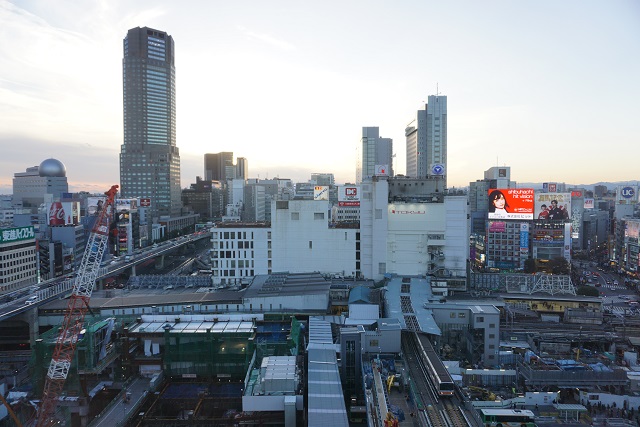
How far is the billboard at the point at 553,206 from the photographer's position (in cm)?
6028

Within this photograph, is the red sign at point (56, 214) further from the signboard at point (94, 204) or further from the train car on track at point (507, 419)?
the train car on track at point (507, 419)

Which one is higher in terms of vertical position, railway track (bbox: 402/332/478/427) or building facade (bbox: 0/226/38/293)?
building facade (bbox: 0/226/38/293)

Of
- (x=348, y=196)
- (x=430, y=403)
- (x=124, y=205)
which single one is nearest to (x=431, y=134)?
(x=348, y=196)

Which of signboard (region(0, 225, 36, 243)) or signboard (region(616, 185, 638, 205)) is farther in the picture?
signboard (region(616, 185, 638, 205))

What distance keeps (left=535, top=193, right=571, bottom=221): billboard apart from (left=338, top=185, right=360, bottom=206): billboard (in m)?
31.3

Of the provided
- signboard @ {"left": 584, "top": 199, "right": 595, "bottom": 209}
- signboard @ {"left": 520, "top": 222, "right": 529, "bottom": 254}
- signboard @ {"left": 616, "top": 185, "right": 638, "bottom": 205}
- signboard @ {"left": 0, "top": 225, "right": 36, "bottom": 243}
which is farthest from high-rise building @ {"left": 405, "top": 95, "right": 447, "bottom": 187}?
signboard @ {"left": 0, "top": 225, "right": 36, "bottom": 243}

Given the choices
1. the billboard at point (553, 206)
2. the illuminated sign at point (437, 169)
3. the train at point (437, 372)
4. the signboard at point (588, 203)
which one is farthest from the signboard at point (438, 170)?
the signboard at point (588, 203)

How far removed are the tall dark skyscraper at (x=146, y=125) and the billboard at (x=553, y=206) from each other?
256 feet

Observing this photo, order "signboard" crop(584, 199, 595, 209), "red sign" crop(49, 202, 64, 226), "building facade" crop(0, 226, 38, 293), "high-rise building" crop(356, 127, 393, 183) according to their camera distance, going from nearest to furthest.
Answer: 1. "building facade" crop(0, 226, 38, 293)
2. "red sign" crop(49, 202, 64, 226)
3. "signboard" crop(584, 199, 595, 209)
4. "high-rise building" crop(356, 127, 393, 183)

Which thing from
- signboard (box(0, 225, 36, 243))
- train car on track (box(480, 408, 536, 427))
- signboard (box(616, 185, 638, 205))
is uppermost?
signboard (box(616, 185, 638, 205))

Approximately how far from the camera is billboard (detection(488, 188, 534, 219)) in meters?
59.3

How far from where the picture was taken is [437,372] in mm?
20672

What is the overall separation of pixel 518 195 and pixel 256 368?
4642 centimetres

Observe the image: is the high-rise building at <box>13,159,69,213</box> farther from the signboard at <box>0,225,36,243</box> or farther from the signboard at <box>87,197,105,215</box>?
the signboard at <box>0,225,36,243</box>
